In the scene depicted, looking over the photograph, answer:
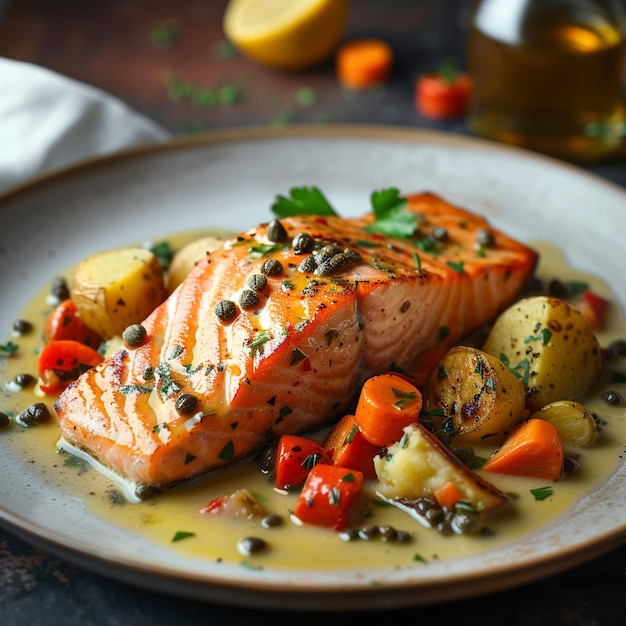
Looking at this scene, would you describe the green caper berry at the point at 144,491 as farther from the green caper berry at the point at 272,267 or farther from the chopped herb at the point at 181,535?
the green caper berry at the point at 272,267

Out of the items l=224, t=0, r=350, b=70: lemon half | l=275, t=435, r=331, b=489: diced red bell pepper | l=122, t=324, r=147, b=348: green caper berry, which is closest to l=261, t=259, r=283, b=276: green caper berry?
l=122, t=324, r=147, b=348: green caper berry

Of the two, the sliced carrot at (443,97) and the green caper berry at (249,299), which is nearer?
the green caper berry at (249,299)

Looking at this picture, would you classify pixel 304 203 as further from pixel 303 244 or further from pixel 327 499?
pixel 327 499

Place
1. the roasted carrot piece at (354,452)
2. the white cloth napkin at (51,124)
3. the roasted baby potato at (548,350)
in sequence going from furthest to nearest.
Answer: the white cloth napkin at (51,124)
the roasted baby potato at (548,350)
the roasted carrot piece at (354,452)

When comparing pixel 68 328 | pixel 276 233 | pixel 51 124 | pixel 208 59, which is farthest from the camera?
pixel 208 59

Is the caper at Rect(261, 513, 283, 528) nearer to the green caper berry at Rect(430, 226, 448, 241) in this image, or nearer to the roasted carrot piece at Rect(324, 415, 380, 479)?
the roasted carrot piece at Rect(324, 415, 380, 479)

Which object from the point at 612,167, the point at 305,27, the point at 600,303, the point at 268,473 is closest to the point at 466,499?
the point at 268,473

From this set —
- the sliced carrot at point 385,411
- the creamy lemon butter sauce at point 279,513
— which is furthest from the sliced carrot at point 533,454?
the sliced carrot at point 385,411

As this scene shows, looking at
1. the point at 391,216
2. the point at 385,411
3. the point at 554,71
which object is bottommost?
the point at 385,411

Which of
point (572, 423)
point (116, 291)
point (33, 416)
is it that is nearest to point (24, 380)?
point (33, 416)
